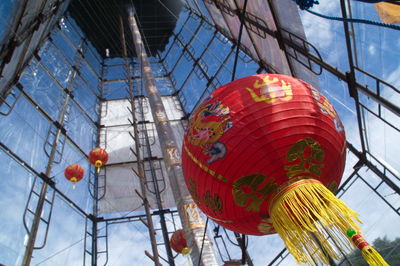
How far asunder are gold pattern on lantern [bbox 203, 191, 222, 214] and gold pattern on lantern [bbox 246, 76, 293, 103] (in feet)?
1.93

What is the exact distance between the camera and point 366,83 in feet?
9.00

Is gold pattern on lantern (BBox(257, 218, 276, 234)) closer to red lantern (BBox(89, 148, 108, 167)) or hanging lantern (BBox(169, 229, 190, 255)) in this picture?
hanging lantern (BBox(169, 229, 190, 255))

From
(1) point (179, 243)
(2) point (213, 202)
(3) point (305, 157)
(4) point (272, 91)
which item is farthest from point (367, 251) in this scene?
(1) point (179, 243)

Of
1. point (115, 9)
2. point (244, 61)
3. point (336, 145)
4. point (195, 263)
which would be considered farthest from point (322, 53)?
point (115, 9)

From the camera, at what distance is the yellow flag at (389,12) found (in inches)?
83.0

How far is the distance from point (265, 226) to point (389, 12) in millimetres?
1667

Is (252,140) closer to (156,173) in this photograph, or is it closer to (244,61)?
(244,61)

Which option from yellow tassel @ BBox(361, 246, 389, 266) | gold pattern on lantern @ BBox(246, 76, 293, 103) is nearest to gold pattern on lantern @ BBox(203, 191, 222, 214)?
gold pattern on lantern @ BBox(246, 76, 293, 103)

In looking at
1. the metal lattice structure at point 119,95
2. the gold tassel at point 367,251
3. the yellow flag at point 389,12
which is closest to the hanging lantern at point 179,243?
the metal lattice structure at point 119,95

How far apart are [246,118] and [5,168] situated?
4801 mm

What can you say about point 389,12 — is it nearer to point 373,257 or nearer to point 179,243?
point 373,257

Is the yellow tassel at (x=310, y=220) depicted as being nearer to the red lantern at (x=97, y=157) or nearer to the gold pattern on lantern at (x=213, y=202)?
the gold pattern on lantern at (x=213, y=202)

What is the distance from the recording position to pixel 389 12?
217 cm

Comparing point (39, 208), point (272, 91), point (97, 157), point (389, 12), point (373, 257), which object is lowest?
point (373, 257)
